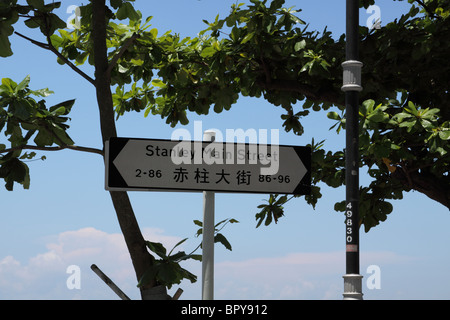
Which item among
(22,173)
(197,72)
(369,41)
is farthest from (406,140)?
(22,173)

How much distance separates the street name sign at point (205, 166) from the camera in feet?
17.7

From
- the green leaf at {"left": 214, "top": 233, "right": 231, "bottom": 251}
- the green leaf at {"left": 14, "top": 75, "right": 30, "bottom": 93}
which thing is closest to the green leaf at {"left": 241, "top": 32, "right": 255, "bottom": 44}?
the green leaf at {"left": 14, "top": 75, "right": 30, "bottom": 93}

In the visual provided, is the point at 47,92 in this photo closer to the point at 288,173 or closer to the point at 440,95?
the point at 288,173

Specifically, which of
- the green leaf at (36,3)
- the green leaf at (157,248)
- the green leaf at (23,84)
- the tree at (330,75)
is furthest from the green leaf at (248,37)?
the green leaf at (157,248)

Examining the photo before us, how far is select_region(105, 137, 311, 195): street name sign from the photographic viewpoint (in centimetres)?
541

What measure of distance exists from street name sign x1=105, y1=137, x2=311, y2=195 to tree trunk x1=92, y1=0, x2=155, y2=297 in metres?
1.62

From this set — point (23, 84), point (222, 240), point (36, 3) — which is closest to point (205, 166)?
point (222, 240)

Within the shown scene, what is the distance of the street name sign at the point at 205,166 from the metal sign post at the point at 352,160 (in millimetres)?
1329

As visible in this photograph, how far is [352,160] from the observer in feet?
22.2

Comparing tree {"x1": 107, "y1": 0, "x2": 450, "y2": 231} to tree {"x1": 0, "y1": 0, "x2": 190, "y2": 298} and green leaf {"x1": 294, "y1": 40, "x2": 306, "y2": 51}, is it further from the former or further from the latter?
tree {"x1": 0, "y1": 0, "x2": 190, "y2": 298}

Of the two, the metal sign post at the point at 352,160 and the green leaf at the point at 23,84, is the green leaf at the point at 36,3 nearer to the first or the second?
the green leaf at the point at 23,84

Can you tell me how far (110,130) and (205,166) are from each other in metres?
2.18

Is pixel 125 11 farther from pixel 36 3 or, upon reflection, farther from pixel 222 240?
pixel 222 240

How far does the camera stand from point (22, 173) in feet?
24.7
